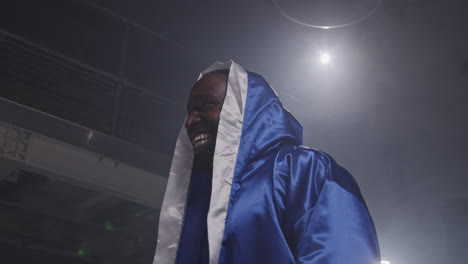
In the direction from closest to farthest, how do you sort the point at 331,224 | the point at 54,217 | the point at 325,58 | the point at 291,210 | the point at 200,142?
the point at 331,224 < the point at 291,210 < the point at 200,142 < the point at 325,58 < the point at 54,217

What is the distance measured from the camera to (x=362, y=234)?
3.60 ft

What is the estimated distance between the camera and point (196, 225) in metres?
1.44

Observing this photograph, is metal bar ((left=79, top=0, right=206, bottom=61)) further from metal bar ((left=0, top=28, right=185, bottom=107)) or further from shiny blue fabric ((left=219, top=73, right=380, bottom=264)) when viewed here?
shiny blue fabric ((left=219, top=73, right=380, bottom=264))

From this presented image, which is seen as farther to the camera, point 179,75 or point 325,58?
point 179,75

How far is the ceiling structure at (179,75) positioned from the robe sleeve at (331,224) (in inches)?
92.4

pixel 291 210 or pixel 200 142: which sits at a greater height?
pixel 200 142

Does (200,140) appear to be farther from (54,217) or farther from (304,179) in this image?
(54,217)

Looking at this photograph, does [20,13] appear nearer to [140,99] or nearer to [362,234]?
[140,99]

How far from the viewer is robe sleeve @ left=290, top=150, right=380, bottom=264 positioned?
3.46 feet

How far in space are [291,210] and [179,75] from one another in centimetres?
333

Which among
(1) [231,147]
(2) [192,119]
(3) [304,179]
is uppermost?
(2) [192,119]

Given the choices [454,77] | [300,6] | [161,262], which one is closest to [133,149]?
[300,6]

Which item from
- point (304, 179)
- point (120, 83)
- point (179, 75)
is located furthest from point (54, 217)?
point (304, 179)

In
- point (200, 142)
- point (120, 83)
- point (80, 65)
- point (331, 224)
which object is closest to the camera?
point (331, 224)
